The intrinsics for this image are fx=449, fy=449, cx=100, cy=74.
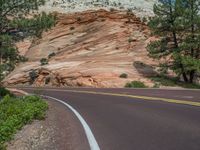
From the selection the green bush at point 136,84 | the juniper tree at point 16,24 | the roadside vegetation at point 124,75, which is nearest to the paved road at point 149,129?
the juniper tree at point 16,24

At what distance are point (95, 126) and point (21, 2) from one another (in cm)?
2072

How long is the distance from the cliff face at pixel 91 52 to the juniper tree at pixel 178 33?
11.1 feet

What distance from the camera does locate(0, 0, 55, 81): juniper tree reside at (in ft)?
104

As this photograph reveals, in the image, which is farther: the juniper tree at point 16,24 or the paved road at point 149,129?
the juniper tree at point 16,24

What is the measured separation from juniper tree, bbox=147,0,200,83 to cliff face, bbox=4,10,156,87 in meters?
3.39

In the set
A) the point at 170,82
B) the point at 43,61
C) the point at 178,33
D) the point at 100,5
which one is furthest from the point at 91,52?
the point at 170,82

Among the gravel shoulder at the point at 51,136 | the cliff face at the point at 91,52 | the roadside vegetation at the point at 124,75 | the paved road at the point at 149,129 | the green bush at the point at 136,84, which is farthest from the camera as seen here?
the cliff face at the point at 91,52

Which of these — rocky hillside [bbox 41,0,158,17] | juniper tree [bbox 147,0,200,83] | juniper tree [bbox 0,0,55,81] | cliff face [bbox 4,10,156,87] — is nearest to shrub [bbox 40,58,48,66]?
cliff face [bbox 4,10,156,87]

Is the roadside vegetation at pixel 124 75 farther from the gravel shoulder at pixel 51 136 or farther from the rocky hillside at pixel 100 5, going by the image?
the gravel shoulder at pixel 51 136

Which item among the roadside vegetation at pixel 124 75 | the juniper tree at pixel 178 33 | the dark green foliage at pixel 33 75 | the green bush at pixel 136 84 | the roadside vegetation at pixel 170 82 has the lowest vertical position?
the dark green foliage at pixel 33 75

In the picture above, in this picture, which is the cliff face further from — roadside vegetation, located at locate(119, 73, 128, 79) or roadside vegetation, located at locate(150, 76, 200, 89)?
roadside vegetation, located at locate(150, 76, 200, 89)

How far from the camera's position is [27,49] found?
71625 mm

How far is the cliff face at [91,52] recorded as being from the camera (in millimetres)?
48844

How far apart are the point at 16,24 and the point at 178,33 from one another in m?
20.8
